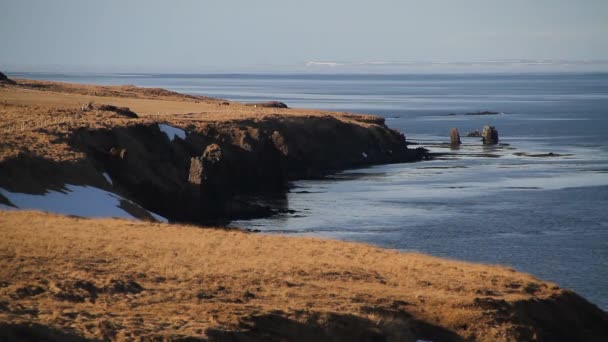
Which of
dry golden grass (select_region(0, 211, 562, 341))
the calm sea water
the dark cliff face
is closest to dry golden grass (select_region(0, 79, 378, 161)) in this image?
the dark cliff face

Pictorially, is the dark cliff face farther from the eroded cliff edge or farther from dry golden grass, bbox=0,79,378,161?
dry golden grass, bbox=0,79,378,161

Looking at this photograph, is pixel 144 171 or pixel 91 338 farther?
pixel 144 171

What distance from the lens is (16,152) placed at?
38875mm

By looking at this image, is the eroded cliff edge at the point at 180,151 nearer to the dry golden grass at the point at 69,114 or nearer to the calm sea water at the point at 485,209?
the dry golden grass at the point at 69,114

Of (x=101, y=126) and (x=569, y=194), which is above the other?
(x=101, y=126)

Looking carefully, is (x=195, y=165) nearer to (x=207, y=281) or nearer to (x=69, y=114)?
(x=69, y=114)

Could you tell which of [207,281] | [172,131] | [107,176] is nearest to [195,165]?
[107,176]

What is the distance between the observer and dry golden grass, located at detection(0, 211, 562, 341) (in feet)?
61.8

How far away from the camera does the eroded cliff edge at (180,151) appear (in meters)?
40.5

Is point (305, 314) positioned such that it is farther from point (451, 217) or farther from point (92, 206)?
point (451, 217)

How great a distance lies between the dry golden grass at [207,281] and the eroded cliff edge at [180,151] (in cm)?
838

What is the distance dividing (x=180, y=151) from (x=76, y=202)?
16111 mm

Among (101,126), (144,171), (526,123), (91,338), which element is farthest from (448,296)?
(526,123)

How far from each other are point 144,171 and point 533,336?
85.4 feet
